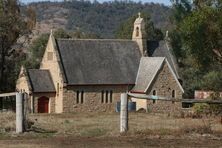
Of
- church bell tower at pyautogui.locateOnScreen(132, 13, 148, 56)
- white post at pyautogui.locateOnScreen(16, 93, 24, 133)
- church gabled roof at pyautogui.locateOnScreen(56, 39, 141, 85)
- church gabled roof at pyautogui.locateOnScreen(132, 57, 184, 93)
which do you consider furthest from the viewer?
church bell tower at pyautogui.locateOnScreen(132, 13, 148, 56)

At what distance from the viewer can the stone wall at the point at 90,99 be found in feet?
211

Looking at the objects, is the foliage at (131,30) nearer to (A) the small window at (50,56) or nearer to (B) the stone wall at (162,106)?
(B) the stone wall at (162,106)

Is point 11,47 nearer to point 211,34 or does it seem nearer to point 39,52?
point 211,34

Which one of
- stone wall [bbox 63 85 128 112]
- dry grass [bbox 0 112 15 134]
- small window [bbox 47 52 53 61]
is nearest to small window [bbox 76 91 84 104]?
stone wall [bbox 63 85 128 112]

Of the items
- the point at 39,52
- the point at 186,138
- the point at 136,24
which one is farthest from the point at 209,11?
the point at 39,52

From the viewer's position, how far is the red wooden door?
64.4 metres

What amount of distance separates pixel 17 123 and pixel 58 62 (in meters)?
45.1

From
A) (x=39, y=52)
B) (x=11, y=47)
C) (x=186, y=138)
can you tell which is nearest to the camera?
(x=186, y=138)

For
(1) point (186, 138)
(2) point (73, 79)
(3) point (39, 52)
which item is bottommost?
(1) point (186, 138)

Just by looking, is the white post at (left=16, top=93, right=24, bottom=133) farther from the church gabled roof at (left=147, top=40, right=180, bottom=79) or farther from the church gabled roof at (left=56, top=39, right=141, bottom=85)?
the church gabled roof at (left=147, top=40, right=180, bottom=79)

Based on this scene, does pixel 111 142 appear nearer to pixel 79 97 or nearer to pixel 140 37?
pixel 79 97

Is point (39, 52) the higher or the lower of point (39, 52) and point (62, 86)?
the higher

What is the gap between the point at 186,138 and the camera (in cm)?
1830

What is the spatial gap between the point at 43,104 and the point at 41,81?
2.67 metres
